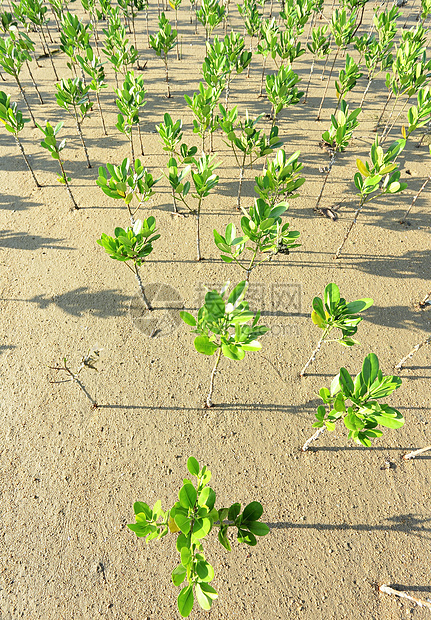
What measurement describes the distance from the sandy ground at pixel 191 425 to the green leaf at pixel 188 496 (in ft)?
5.43

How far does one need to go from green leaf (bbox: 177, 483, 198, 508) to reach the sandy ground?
1655 millimetres

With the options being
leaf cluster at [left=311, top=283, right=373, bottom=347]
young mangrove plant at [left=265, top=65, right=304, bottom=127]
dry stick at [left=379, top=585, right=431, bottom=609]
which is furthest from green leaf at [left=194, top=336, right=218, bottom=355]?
young mangrove plant at [left=265, top=65, right=304, bottom=127]

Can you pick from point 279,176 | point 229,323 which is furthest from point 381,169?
point 229,323

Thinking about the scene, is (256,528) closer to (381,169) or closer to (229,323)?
(229,323)

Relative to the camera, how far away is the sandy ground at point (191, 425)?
129 inches

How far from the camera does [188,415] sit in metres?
4.39

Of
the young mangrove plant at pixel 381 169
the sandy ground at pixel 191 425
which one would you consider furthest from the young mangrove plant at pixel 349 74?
the young mangrove plant at pixel 381 169

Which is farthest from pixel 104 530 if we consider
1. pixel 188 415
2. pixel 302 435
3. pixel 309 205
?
pixel 309 205

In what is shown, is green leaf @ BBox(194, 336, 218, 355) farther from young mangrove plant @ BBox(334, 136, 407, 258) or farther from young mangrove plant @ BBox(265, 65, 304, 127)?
young mangrove plant @ BBox(265, 65, 304, 127)

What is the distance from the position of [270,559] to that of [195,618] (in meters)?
0.89

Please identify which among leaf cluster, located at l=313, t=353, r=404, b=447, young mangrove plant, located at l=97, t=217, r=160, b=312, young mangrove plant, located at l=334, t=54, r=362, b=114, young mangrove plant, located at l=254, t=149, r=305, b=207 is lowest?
leaf cluster, located at l=313, t=353, r=404, b=447

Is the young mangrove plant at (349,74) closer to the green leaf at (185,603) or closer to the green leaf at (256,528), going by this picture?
the green leaf at (256,528)

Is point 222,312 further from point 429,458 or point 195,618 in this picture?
point 429,458

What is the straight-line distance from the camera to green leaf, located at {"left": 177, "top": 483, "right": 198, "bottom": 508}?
Result: 2.22 m
